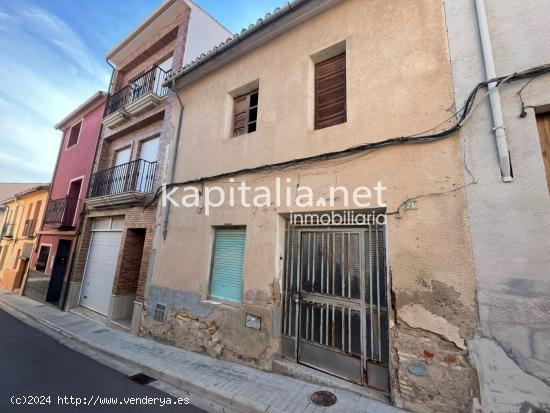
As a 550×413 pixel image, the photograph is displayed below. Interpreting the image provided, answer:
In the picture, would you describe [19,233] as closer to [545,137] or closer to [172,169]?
[172,169]

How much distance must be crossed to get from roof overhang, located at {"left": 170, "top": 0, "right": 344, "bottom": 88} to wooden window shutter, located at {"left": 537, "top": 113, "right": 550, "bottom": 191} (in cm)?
357

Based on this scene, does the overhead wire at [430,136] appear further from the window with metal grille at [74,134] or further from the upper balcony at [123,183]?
the window with metal grille at [74,134]

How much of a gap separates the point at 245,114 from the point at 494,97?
14.2 feet

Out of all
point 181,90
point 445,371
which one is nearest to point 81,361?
point 445,371

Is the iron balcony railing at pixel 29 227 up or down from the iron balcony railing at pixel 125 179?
down

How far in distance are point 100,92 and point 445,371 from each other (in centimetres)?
1386

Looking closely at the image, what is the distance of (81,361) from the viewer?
16.1ft

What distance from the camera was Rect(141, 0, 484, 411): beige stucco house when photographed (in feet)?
9.86

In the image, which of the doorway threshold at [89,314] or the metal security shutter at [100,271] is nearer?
the doorway threshold at [89,314]

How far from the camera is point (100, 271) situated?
27.6 feet

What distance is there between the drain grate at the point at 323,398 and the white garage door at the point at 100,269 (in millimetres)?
6952

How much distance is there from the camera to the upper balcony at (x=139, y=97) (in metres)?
7.89

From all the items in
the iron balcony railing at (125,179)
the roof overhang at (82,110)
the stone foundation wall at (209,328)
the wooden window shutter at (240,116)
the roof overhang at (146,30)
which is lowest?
the stone foundation wall at (209,328)

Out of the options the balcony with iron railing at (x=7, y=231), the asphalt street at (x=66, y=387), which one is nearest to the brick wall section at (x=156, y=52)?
the asphalt street at (x=66, y=387)
